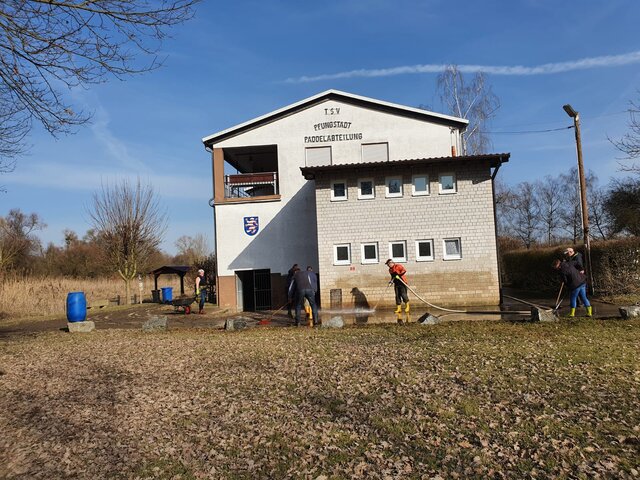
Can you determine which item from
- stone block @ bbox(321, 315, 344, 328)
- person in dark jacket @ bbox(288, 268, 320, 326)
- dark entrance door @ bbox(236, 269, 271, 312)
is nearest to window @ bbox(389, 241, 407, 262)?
person in dark jacket @ bbox(288, 268, 320, 326)

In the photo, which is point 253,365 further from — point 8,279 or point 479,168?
point 8,279

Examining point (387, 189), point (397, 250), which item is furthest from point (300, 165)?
point (397, 250)

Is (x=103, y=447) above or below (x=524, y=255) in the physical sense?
below

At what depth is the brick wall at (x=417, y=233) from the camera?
20453mm

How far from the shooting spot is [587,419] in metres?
5.27

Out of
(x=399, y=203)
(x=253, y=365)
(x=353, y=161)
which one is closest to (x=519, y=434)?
(x=253, y=365)

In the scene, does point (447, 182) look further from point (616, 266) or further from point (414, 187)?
point (616, 266)

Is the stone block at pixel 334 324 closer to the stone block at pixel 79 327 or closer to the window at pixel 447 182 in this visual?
the stone block at pixel 79 327

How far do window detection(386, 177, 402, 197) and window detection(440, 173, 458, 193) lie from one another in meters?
1.77

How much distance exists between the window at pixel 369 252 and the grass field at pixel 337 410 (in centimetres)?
1038

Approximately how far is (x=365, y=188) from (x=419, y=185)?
2.32 metres

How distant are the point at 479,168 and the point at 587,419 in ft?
54.7

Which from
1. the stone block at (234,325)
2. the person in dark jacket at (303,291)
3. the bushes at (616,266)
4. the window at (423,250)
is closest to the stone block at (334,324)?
the person in dark jacket at (303,291)

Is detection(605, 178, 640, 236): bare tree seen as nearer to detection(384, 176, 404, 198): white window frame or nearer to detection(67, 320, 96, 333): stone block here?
detection(384, 176, 404, 198): white window frame
